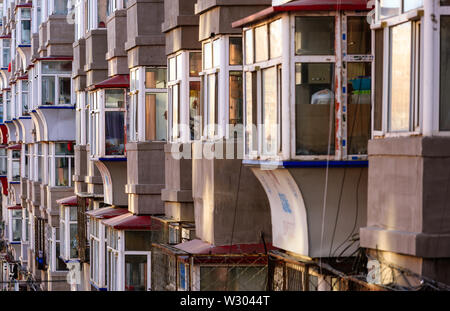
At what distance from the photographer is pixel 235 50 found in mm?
20688

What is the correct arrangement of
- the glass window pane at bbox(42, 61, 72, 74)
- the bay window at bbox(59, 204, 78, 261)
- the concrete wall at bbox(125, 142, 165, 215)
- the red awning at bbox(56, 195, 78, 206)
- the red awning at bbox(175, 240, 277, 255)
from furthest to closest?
the glass window pane at bbox(42, 61, 72, 74) → the bay window at bbox(59, 204, 78, 261) → the red awning at bbox(56, 195, 78, 206) → the concrete wall at bbox(125, 142, 165, 215) → the red awning at bbox(175, 240, 277, 255)

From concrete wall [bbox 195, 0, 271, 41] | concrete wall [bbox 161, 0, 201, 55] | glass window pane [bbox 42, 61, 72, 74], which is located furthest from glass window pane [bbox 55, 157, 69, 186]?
concrete wall [bbox 195, 0, 271, 41]

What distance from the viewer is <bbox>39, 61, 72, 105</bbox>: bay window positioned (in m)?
42.9

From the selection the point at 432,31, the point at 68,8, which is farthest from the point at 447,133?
the point at 68,8

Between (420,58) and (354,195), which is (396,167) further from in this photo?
(354,195)

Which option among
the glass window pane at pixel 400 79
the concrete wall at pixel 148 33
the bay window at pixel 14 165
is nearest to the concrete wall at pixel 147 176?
the concrete wall at pixel 148 33

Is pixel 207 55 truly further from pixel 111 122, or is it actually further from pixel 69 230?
pixel 69 230

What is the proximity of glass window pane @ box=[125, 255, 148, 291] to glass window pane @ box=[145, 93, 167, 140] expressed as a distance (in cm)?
361

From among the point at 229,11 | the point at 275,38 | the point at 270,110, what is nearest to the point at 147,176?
the point at 229,11

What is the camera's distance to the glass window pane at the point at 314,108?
16.6m

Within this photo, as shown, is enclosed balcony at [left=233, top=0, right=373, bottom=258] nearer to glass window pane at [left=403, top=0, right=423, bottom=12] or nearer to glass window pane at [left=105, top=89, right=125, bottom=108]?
glass window pane at [left=403, top=0, right=423, bottom=12]

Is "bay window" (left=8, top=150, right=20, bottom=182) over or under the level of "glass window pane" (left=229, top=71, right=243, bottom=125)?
under

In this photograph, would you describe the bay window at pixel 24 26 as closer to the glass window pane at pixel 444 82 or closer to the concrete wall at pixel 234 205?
the concrete wall at pixel 234 205
